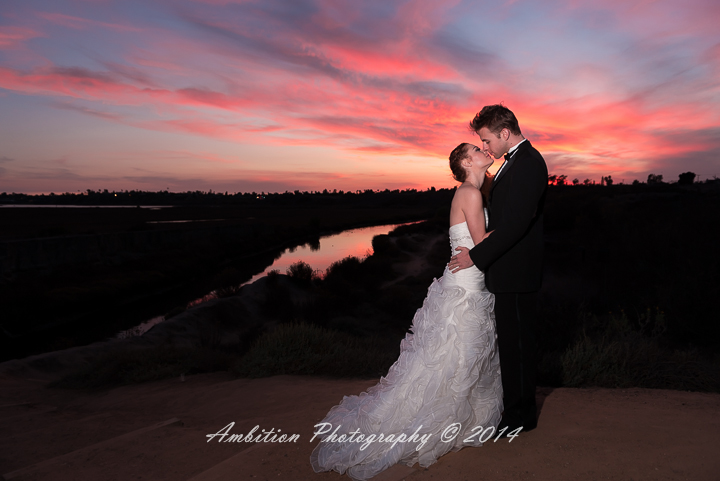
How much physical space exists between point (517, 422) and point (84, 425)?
13.9 ft

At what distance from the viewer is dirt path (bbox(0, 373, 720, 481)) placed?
260 centimetres

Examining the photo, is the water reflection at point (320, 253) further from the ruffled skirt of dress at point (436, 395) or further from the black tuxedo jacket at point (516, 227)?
the black tuxedo jacket at point (516, 227)

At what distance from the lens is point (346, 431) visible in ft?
10.0

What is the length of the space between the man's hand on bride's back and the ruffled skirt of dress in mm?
126

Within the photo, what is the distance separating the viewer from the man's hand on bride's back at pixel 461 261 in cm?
293

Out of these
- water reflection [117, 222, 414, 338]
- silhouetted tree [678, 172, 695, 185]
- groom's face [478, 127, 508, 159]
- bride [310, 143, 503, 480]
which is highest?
silhouetted tree [678, 172, 695, 185]

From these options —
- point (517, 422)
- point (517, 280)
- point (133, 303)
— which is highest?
point (517, 280)

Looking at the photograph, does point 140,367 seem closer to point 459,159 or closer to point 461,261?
point 461,261

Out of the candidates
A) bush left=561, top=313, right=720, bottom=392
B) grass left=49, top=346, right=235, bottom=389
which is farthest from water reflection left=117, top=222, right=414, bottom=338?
bush left=561, top=313, right=720, bottom=392

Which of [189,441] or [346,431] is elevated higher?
[346,431]

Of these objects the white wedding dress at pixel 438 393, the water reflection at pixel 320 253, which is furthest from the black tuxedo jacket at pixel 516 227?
the water reflection at pixel 320 253

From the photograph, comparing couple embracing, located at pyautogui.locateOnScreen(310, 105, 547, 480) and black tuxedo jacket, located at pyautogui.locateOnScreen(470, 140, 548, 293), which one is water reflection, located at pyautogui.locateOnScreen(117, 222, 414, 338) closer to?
couple embracing, located at pyautogui.locateOnScreen(310, 105, 547, 480)

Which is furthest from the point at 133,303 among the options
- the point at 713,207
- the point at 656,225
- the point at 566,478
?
the point at 713,207

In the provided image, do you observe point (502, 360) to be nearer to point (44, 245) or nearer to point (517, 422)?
point (517, 422)
